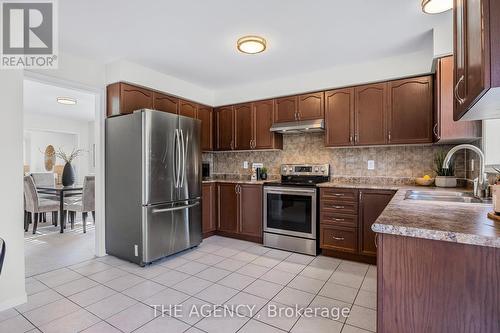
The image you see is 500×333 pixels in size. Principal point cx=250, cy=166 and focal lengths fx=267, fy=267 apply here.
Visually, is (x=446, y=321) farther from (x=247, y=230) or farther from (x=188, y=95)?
(x=188, y=95)

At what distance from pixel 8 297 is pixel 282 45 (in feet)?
10.9

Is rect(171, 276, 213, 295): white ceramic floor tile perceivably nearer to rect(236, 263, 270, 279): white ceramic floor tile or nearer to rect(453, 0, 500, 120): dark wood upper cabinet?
rect(236, 263, 270, 279): white ceramic floor tile

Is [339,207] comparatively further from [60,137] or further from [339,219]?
[60,137]

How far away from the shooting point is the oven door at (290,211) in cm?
335

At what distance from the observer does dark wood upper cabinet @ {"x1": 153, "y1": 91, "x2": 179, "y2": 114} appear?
142 inches

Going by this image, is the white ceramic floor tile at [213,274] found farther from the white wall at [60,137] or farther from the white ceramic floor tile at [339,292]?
the white wall at [60,137]

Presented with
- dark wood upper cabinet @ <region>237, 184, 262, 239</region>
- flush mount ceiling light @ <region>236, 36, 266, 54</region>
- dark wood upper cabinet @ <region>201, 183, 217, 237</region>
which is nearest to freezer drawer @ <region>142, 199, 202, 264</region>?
dark wood upper cabinet @ <region>201, 183, 217, 237</region>

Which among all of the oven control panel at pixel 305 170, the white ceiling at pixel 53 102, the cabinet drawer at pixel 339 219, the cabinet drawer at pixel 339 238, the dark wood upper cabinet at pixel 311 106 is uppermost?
the white ceiling at pixel 53 102

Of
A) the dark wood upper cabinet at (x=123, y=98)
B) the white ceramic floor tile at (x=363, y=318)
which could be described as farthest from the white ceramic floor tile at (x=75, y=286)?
the white ceramic floor tile at (x=363, y=318)

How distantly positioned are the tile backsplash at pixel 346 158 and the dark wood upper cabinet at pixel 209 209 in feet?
2.37

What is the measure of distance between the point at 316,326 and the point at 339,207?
158 cm

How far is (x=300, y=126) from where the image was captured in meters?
3.59

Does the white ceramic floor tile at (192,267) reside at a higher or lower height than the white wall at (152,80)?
lower

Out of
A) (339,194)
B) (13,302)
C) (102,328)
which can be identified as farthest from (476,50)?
(13,302)
